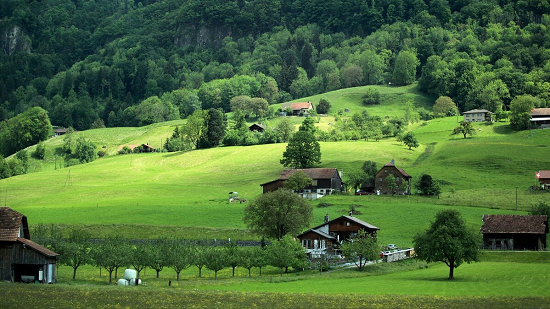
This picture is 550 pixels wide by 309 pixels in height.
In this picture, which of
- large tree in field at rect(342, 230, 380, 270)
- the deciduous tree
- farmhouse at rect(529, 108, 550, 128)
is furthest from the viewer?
farmhouse at rect(529, 108, 550, 128)

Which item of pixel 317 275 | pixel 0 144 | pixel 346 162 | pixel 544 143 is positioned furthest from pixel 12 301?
pixel 0 144

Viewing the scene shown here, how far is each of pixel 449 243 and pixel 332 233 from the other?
22316 mm

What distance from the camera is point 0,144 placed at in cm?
18625

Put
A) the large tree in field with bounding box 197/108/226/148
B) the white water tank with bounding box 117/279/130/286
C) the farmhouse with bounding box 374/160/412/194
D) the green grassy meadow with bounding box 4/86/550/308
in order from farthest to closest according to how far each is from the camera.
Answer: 1. the large tree in field with bounding box 197/108/226/148
2. the farmhouse with bounding box 374/160/412/194
3. the white water tank with bounding box 117/279/130/286
4. the green grassy meadow with bounding box 4/86/550/308

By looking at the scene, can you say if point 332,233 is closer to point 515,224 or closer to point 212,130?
point 515,224

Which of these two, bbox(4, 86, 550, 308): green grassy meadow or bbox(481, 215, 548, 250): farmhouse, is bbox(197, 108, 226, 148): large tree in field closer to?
bbox(4, 86, 550, 308): green grassy meadow

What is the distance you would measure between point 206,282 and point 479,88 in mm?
153558

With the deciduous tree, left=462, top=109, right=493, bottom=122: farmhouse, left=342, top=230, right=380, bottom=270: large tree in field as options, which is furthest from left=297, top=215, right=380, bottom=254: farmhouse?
left=462, top=109, right=493, bottom=122: farmhouse

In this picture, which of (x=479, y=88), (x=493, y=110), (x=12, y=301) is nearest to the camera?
(x=12, y=301)

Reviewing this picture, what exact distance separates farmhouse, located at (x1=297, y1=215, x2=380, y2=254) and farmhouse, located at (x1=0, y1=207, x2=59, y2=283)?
33966mm

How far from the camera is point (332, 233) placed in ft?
279

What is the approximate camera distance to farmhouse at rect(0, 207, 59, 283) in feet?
176

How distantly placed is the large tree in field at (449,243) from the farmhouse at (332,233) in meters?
16.1

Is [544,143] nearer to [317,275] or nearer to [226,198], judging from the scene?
[226,198]
